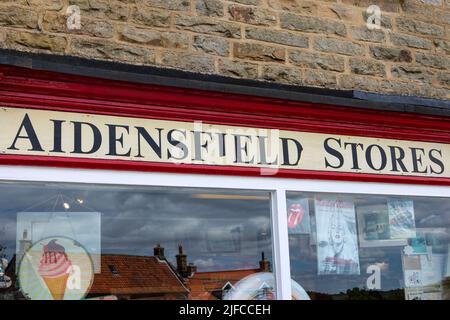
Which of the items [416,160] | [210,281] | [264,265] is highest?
[416,160]

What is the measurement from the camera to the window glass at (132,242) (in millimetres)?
3895

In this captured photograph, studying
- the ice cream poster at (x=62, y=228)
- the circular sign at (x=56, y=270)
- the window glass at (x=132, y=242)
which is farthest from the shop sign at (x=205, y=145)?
the circular sign at (x=56, y=270)

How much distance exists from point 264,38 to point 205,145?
3.43 feet

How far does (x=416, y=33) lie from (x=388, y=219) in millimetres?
1680

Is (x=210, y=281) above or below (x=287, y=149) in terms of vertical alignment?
below

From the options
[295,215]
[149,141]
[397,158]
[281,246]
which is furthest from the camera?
[397,158]

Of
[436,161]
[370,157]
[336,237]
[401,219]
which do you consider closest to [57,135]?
[336,237]

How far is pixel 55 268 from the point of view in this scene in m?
3.94

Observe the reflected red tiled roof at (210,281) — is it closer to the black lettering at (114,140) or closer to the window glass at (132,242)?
the window glass at (132,242)

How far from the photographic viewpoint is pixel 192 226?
14.8 feet

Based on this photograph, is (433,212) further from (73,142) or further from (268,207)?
(73,142)

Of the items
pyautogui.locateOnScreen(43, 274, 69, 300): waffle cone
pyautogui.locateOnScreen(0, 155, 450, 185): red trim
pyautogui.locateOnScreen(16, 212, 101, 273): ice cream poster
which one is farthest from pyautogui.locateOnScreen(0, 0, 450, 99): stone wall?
pyautogui.locateOnScreen(43, 274, 69, 300): waffle cone

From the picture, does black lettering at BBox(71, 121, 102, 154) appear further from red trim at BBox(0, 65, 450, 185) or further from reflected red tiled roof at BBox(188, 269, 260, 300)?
reflected red tiled roof at BBox(188, 269, 260, 300)

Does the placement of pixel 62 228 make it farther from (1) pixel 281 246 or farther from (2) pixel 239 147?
(1) pixel 281 246
